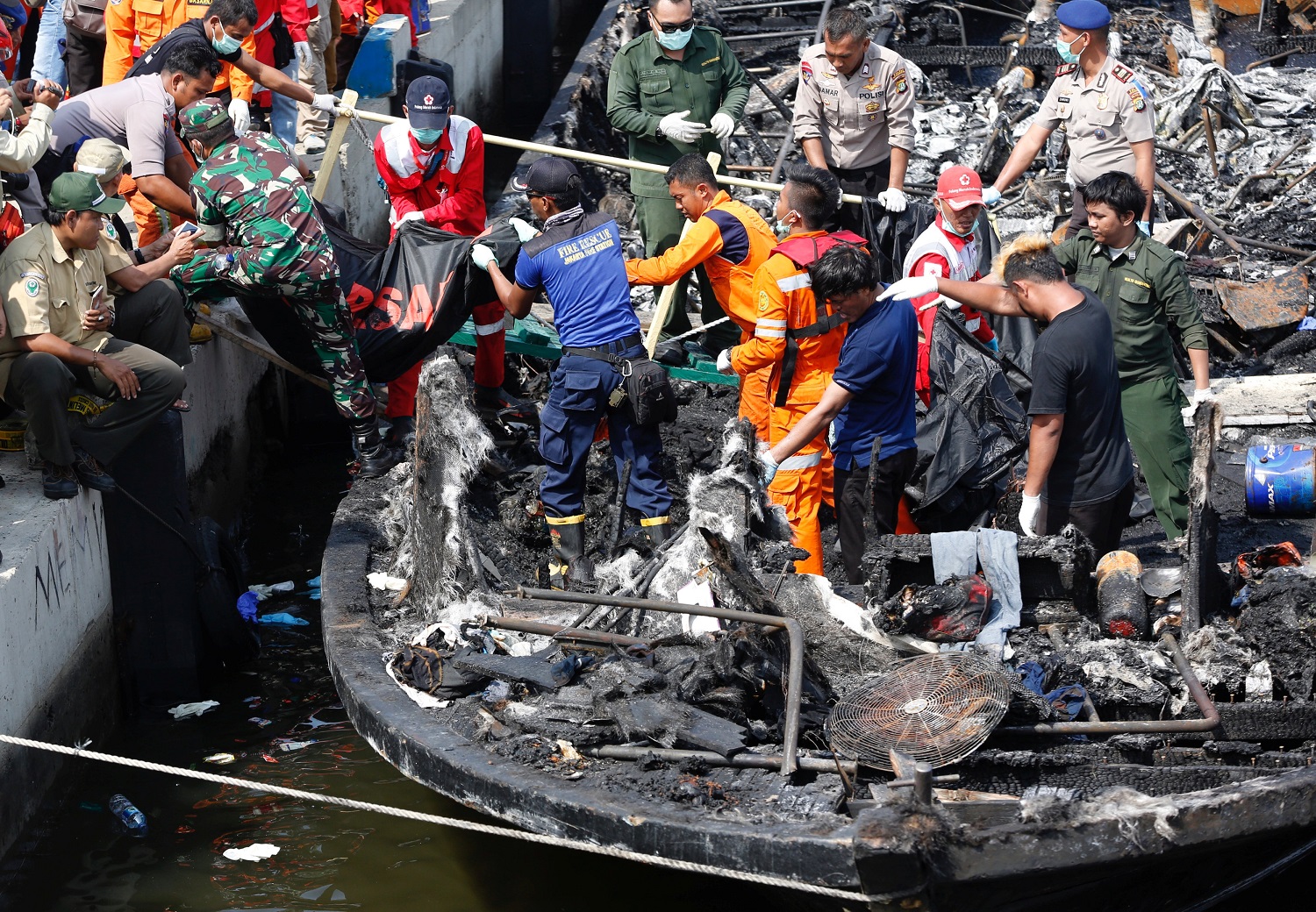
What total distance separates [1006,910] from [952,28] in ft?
43.7

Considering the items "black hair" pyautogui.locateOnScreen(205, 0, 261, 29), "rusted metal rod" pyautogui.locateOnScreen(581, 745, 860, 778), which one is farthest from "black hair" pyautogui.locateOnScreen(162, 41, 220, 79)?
"rusted metal rod" pyautogui.locateOnScreen(581, 745, 860, 778)

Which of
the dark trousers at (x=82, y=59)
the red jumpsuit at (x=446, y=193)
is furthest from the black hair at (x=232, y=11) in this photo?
the dark trousers at (x=82, y=59)

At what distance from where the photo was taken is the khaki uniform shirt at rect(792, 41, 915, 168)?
8.10 m

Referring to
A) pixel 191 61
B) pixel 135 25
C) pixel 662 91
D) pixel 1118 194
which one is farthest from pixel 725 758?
pixel 135 25

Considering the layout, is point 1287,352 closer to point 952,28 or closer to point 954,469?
point 954,469

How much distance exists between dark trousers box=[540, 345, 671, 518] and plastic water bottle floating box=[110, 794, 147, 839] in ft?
6.79

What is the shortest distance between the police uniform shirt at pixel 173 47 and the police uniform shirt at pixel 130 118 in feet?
1.11

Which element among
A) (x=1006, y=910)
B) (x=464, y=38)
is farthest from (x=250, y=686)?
(x=464, y=38)

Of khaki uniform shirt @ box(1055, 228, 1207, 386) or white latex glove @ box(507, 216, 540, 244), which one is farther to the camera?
white latex glove @ box(507, 216, 540, 244)

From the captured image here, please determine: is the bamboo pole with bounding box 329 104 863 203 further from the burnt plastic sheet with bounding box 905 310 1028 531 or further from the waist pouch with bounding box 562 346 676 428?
the waist pouch with bounding box 562 346 676 428

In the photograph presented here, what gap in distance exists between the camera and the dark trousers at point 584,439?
5879mm

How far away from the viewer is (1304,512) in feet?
17.7

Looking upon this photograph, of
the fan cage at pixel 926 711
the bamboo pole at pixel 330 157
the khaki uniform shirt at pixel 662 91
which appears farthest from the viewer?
the khaki uniform shirt at pixel 662 91

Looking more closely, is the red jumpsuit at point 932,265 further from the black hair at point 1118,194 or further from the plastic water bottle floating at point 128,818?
the plastic water bottle floating at point 128,818
